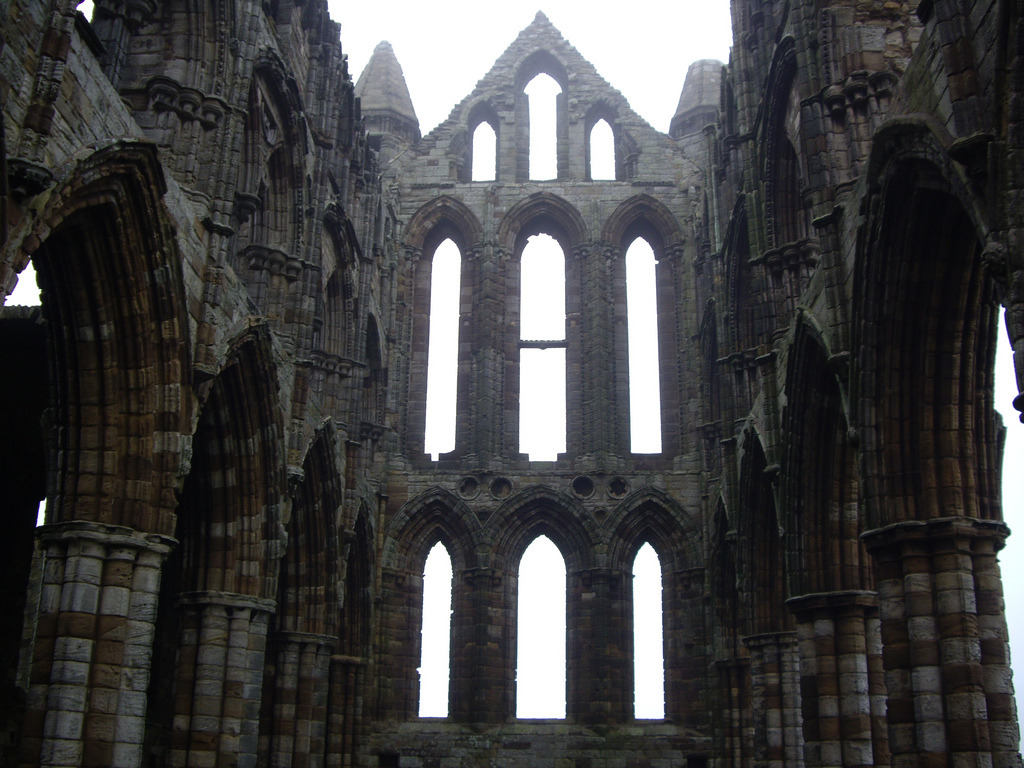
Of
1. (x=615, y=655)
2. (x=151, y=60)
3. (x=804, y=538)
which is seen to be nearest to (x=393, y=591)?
(x=615, y=655)

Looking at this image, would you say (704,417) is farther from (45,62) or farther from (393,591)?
(45,62)

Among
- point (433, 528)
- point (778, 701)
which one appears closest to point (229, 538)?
point (778, 701)

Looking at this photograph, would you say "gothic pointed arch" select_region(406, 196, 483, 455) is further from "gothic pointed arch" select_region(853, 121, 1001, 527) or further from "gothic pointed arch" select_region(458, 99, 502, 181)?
"gothic pointed arch" select_region(853, 121, 1001, 527)

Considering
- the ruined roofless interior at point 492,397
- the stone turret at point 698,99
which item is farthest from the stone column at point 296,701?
the stone turret at point 698,99

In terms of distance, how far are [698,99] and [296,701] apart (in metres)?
17.1

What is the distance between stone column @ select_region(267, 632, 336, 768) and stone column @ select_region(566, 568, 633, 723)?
5964mm

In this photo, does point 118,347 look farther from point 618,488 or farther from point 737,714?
point 618,488

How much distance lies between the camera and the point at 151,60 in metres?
11.7

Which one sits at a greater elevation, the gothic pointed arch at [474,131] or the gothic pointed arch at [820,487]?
the gothic pointed arch at [474,131]

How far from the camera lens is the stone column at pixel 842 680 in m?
11.4

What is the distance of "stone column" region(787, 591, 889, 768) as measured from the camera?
11406 millimetres

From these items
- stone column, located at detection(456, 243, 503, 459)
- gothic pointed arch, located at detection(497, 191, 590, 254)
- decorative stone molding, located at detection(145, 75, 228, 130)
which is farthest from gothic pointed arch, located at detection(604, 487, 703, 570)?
decorative stone molding, located at detection(145, 75, 228, 130)

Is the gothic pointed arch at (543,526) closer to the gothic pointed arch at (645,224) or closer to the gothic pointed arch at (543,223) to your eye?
the gothic pointed arch at (543,223)

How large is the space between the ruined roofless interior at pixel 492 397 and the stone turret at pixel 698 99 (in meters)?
0.13
